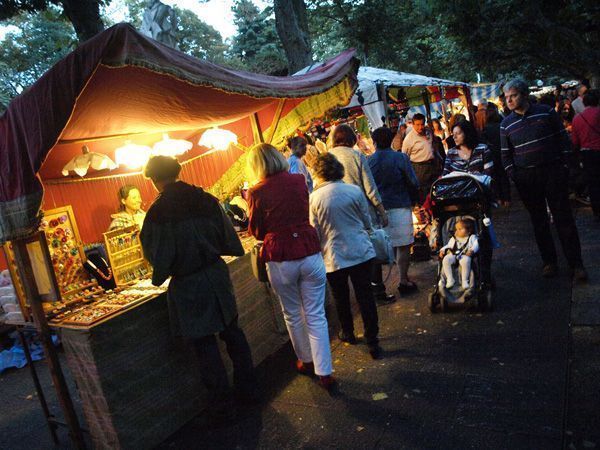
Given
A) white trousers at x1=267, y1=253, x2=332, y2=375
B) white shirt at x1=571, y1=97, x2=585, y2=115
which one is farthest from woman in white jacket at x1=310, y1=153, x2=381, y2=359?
white shirt at x1=571, y1=97, x2=585, y2=115

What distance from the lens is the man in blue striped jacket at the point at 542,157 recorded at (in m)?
4.76

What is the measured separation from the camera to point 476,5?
62.2 ft

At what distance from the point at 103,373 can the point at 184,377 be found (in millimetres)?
772

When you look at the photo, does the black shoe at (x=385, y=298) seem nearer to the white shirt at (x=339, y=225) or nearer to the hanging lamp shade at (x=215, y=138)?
the white shirt at (x=339, y=225)

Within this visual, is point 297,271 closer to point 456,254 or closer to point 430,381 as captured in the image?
point 430,381

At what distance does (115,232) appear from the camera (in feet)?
14.1

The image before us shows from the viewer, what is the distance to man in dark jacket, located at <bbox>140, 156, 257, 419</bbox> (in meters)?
3.33

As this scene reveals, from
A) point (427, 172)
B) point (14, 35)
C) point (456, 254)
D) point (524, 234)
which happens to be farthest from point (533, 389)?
point (14, 35)

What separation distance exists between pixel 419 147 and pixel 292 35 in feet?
16.9

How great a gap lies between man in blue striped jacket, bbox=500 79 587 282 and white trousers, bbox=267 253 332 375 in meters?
2.80

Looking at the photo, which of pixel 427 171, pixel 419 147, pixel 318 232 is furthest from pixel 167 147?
pixel 427 171

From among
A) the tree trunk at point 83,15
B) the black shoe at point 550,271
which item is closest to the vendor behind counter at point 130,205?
the black shoe at point 550,271

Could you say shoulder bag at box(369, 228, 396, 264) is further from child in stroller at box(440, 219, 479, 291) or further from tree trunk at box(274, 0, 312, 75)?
tree trunk at box(274, 0, 312, 75)

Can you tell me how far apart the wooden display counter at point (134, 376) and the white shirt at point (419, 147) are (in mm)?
5881
